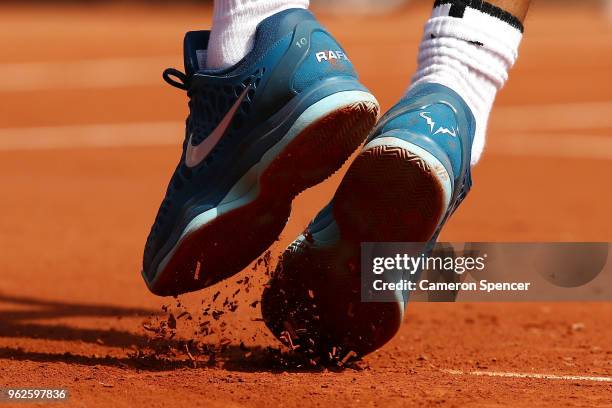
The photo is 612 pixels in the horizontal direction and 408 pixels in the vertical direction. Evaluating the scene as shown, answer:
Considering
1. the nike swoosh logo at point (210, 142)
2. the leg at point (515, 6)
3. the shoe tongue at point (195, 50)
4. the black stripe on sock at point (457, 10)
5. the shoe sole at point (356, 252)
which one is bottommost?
the shoe sole at point (356, 252)

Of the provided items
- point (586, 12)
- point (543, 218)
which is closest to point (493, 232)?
point (543, 218)

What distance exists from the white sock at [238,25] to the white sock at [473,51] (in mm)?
371

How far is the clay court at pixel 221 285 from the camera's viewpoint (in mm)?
2896

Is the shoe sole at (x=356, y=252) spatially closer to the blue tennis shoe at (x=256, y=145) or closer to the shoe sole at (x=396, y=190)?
the shoe sole at (x=396, y=190)

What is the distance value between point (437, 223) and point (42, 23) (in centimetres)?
1865

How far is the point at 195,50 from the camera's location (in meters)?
3.12

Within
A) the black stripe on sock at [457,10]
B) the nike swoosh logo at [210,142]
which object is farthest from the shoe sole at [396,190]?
the black stripe on sock at [457,10]

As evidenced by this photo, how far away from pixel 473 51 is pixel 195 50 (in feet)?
2.37

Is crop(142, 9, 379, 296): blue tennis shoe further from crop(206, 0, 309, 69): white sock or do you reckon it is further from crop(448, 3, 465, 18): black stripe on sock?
crop(448, 3, 465, 18): black stripe on sock

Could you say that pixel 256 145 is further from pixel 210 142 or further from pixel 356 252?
pixel 356 252

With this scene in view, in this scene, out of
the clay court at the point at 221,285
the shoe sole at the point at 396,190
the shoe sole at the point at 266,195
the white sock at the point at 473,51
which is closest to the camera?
the shoe sole at the point at 396,190

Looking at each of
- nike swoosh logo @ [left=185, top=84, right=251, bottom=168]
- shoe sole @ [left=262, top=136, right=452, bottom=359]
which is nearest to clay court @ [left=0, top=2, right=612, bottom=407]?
shoe sole @ [left=262, top=136, right=452, bottom=359]

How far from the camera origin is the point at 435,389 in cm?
284

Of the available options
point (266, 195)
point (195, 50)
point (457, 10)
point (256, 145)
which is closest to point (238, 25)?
point (195, 50)
